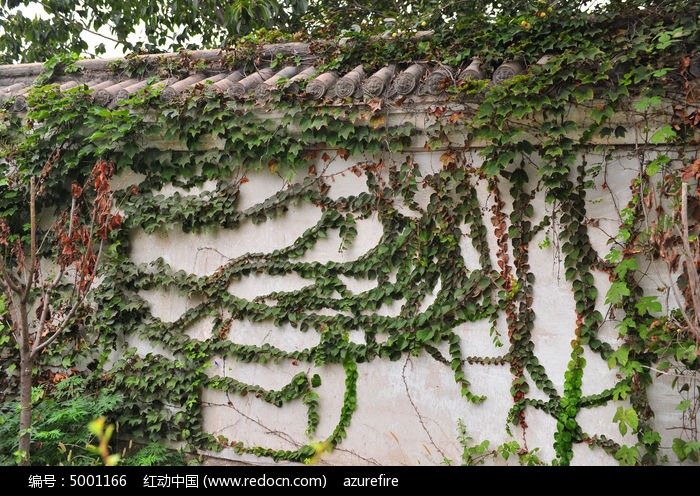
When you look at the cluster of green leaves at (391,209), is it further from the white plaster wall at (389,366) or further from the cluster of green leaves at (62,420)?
the cluster of green leaves at (62,420)

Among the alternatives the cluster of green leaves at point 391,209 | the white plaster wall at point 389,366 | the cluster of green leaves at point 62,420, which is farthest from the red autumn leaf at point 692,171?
the cluster of green leaves at point 62,420

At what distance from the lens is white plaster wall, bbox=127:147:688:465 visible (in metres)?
3.95

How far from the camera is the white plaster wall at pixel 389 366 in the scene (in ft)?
13.0

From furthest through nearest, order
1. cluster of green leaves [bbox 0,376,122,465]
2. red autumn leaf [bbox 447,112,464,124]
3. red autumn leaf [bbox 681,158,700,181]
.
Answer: cluster of green leaves [bbox 0,376,122,465], red autumn leaf [bbox 447,112,464,124], red autumn leaf [bbox 681,158,700,181]

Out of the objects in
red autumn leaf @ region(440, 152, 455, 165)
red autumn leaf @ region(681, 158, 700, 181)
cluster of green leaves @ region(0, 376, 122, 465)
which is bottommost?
cluster of green leaves @ region(0, 376, 122, 465)

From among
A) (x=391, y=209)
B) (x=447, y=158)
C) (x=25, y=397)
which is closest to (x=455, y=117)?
(x=447, y=158)

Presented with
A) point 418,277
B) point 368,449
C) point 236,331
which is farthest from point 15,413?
point 418,277

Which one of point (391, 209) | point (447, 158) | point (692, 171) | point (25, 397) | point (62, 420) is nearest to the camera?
point (692, 171)

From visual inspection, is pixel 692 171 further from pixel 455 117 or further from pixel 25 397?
pixel 25 397

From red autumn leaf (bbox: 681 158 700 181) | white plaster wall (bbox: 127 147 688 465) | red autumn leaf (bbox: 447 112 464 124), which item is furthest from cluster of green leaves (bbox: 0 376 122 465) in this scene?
red autumn leaf (bbox: 681 158 700 181)

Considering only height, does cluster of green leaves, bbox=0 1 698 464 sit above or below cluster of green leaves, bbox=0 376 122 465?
above

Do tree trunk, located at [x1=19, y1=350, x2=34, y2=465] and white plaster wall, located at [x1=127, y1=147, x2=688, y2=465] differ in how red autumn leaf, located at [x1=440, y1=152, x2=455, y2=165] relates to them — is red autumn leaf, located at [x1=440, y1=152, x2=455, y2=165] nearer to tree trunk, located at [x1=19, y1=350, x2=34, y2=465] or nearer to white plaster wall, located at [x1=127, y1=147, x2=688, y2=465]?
white plaster wall, located at [x1=127, y1=147, x2=688, y2=465]

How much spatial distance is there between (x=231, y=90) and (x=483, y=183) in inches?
79.5

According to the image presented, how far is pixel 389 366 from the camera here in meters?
4.47
